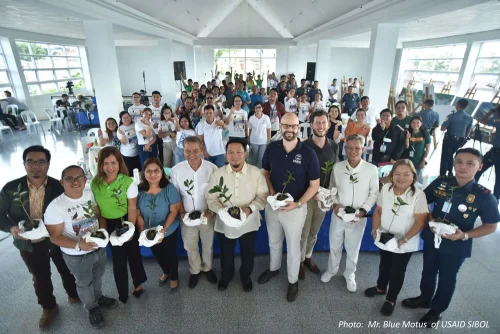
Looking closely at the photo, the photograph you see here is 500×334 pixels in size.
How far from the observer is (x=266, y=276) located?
2.97 m

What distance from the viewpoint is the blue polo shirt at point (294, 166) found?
245cm

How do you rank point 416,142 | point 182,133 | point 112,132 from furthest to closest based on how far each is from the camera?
1. point 112,132
2. point 182,133
3. point 416,142

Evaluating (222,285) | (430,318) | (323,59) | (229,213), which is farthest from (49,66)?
(430,318)

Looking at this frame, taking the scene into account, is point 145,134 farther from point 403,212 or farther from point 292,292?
point 403,212

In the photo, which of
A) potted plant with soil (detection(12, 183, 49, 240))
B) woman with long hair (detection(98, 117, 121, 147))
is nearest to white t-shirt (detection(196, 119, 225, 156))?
woman with long hair (detection(98, 117, 121, 147))

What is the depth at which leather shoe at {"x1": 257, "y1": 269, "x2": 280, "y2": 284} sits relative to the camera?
2.94 m

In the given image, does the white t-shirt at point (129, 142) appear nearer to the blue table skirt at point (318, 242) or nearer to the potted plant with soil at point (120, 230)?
the blue table skirt at point (318, 242)

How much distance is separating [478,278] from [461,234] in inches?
61.2

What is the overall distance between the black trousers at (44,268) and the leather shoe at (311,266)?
2.45 meters

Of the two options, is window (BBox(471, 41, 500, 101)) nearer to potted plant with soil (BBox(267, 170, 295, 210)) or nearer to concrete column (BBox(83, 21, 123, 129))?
potted plant with soil (BBox(267, 170, 295, 210))

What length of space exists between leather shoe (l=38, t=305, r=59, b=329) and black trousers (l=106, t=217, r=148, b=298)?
575mm

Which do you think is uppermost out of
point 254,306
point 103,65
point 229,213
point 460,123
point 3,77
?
point 103,65

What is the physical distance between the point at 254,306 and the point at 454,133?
510 centimetres

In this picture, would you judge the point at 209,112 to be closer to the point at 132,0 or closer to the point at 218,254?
the point at 218,254
